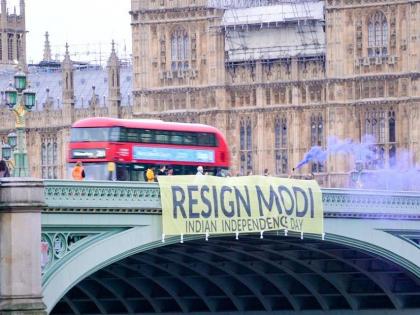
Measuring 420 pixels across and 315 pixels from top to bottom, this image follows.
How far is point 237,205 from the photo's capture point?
59.3m

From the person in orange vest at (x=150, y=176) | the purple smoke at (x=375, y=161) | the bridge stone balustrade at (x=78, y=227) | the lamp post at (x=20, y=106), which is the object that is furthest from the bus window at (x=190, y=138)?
the lamp post at (x=20, y=106)

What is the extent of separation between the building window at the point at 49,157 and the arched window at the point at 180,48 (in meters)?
11.4

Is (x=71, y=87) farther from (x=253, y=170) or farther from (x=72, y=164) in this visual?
(x=72, y=164)

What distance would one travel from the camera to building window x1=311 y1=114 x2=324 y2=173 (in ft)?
370

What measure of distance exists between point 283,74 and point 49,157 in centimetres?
1746

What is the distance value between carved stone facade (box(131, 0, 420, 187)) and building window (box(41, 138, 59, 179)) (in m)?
9.05

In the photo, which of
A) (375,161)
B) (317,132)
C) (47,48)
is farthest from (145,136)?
(47,48)

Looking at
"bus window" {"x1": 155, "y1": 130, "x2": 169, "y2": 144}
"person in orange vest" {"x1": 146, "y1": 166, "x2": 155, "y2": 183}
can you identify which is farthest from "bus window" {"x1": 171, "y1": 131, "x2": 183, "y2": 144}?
"person in orange vest" {"x1": 146, "y1": 166, "x2": 155, "y2": 183}

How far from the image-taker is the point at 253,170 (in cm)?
11438

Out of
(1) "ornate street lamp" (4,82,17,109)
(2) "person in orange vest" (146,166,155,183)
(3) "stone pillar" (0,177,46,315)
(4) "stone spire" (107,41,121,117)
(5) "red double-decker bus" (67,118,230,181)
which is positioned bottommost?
(3) "stone pillar" (0,177,46,315)

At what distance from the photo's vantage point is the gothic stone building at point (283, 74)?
110m

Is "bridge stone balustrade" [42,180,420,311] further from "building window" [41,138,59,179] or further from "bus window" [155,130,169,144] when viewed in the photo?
"building window" [41,138,59,179]

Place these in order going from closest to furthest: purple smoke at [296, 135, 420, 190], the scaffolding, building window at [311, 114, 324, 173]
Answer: purple smoke at [296, 135, 420, 190] → building window at [311, 114, 324, 173] → the scaffolding

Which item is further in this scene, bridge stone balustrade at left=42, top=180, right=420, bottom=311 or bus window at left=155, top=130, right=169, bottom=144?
bus window at left=155, top=130, right=169, bottom=144
